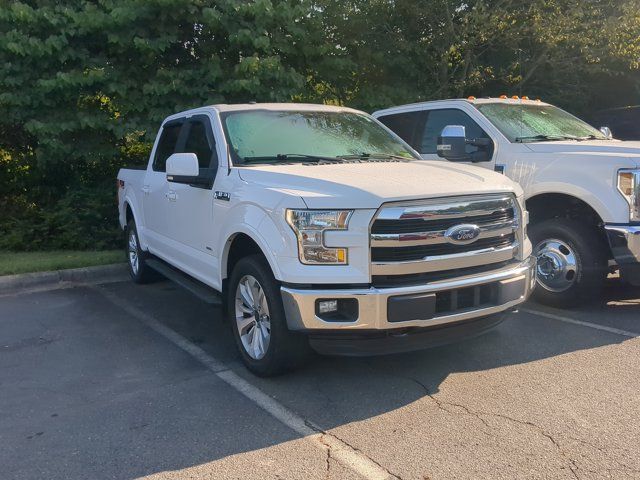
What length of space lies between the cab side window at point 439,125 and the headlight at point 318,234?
334 cm

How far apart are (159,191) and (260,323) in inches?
100

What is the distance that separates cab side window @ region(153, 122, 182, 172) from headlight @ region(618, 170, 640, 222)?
4.20m

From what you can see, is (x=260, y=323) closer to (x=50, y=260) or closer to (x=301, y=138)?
(x=301, y=138)

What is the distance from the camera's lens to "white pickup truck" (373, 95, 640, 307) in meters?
5.42

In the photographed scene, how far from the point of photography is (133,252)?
7.65 m

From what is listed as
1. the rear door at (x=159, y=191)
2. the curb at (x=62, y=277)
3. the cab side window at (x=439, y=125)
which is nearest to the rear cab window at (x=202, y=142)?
the rear door at (x=159, y=191)

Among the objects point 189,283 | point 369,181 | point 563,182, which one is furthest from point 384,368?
point 563,182

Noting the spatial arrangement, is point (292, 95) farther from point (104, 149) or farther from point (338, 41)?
point (104, 149)

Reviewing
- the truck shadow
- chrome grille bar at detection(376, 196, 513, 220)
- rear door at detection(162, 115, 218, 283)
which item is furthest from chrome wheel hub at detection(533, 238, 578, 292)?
rear door at detection(162, 115, 218, 283)

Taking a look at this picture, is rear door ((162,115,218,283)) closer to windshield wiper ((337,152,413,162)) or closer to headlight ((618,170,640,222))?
windshield wiper ((337,152,413,162))

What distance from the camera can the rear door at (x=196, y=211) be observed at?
5.04 metres

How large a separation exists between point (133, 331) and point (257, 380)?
5.93ft

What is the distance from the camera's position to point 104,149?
9859 mm

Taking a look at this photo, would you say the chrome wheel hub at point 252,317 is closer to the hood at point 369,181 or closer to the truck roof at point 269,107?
the hood at point 369,181
